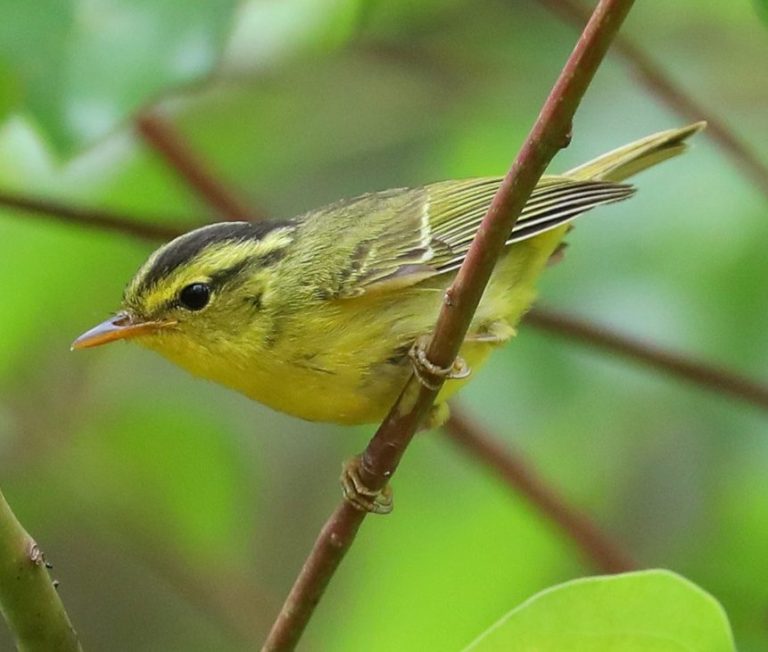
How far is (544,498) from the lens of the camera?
9.05 feet

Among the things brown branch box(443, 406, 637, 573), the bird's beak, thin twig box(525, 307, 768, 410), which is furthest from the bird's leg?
thin twig box(525, 307, 768, 410)

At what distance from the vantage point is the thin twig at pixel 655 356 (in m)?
2.71

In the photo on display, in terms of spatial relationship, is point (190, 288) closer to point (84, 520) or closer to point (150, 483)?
point (150, 483)

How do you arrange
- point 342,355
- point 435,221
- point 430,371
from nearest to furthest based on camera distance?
Result: point 430,371
point 342,355
point 435,221

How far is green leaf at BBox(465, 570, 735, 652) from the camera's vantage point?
5.13 feet

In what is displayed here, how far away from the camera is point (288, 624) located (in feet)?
5.93

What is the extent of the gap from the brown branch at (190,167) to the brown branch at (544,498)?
0.68 meters

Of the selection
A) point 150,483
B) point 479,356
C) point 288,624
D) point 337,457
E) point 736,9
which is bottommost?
point 337,457

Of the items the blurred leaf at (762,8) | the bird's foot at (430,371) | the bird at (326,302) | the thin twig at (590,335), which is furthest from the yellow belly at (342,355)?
the blurred leaf at (762,8)

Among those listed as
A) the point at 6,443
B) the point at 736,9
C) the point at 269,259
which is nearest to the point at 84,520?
the point at 6,443

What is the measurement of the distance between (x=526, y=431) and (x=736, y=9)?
1284 mm

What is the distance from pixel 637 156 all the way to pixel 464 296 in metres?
1.36

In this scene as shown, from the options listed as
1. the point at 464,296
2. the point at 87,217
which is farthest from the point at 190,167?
the point at 464,296

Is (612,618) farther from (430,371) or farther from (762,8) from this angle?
(762,8)
